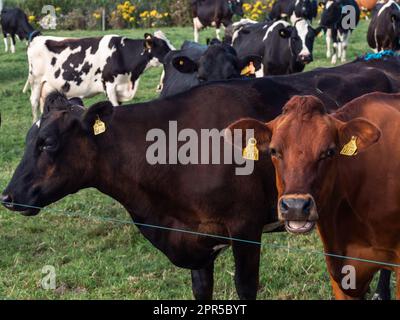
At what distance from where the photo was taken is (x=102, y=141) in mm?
4555

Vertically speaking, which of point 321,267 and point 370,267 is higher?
point 370,267

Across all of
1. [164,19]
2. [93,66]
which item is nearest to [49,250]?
[93,66]

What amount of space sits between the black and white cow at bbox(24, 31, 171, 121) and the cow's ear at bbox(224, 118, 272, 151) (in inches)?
307

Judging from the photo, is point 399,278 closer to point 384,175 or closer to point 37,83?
point 384,175

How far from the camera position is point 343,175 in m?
4.05

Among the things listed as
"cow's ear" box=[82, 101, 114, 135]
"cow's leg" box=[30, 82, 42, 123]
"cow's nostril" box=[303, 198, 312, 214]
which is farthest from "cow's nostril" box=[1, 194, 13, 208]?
"cow's leg" box=[30, 82, 42, 123]

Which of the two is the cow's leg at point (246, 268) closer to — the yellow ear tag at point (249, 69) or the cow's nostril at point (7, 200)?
the cow's nostril at point (7, 200)

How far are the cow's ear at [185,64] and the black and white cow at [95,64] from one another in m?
4.65

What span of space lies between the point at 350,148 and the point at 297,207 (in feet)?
1.69

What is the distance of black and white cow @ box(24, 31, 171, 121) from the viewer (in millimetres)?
11773

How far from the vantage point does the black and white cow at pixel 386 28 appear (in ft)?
50.0

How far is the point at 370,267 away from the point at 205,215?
1004mm

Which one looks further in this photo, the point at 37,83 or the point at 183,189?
the point at 37,83

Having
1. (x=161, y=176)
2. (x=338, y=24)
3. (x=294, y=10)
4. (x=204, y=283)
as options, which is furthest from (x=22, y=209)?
(x=294, y=10)
